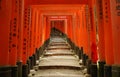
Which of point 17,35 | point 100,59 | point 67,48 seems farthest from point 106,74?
point 67,48

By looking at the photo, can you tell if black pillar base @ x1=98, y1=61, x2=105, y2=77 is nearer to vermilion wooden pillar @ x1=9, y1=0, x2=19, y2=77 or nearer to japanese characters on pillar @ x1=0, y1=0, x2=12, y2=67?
vermilion wooden pillar @ x1=9, y1=0, x2=19, y2=77

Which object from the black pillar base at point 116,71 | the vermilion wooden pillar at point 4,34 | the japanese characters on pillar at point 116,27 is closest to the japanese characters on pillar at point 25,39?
the vermilion wooden pillar at point 4,34

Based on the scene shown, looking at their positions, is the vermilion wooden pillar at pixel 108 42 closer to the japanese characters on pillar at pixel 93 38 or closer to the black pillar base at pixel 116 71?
the black pillar base at pixel 116 71

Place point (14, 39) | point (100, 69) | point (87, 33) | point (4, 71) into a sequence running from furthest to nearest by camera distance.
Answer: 1. point (87, 33)
2. point (100, 69)
3. point (14, 39)
4. point (4, 71)

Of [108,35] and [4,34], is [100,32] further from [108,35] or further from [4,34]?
[4,34]

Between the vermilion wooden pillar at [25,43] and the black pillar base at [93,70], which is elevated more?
the vermilion wooden pillar at [25,43]

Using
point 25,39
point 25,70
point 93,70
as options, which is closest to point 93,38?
point 93,70

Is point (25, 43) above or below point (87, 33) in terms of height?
below

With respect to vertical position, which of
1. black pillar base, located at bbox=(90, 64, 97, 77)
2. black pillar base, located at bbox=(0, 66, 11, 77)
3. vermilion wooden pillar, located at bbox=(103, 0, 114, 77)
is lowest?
black pillar base, located at bbox=(90, 64, 97, 77)

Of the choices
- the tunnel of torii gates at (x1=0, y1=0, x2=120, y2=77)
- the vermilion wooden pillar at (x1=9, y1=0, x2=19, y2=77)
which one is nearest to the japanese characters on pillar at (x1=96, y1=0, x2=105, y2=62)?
the tunnel of torii gates at (x1=0, y1=0, x2=120, y2=77)

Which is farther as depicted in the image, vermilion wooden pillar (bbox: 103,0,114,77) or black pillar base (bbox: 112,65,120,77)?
vermilion wooden pillar (bbox: 103,0,114,77)

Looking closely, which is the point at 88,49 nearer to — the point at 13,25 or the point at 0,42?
the point at 13,25

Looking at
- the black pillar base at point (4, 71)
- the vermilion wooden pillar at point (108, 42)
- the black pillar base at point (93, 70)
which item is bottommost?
the black pillar base at point (93, 70)

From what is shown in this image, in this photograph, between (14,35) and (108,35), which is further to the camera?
(14,35)
